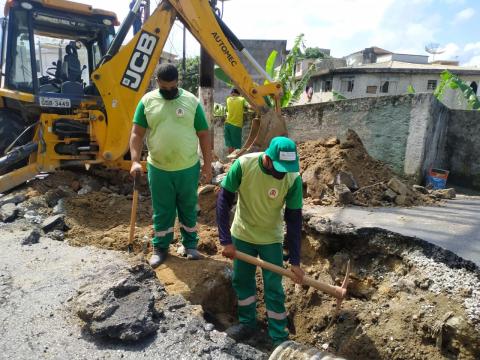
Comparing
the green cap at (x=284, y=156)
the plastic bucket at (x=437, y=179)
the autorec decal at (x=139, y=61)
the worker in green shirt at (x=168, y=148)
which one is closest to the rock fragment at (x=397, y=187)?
the plastic bucket at (x=437, y=179)

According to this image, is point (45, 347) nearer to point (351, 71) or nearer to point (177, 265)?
point (177, 265)

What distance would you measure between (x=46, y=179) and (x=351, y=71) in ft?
62.6

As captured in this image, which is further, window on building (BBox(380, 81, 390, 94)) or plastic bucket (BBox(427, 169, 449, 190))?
window on building (BBox(380, 81, 390, 94))

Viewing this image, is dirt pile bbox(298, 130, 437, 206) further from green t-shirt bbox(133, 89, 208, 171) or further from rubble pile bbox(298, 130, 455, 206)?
green t-shirt bbox(133, 89, 208, 171)

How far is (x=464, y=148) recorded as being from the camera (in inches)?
306

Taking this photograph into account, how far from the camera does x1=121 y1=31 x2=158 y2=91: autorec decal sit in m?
5.61

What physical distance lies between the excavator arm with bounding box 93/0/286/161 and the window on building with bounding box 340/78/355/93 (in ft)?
57.3

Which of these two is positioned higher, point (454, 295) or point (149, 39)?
point (149, 39)

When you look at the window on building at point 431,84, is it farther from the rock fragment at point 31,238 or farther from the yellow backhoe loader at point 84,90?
the rock fragment at point 31,238

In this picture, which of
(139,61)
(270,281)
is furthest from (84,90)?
(270,281)

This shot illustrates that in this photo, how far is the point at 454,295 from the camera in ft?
9.82

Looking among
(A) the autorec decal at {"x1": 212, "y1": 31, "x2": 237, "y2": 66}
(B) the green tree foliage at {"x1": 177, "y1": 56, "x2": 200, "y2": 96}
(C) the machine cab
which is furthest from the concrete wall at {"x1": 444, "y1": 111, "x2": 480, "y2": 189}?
(B) the green tree foliage at {"x1": 177, "y1": 56, "x2": 200, "y2": 96}

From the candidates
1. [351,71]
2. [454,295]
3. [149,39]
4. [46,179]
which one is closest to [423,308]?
[454,295]

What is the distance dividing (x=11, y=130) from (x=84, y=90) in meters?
1.31
